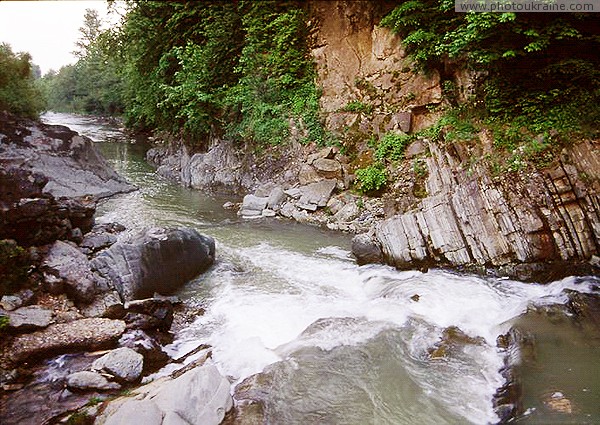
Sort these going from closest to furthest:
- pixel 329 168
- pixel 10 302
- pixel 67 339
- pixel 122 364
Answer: pixel 122 364 < pixel 67 339 < pixel 10 302 < pixel 329 168

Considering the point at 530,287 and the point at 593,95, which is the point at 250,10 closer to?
the point at 593,95

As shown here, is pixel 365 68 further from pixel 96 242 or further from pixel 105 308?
pixel 105 308

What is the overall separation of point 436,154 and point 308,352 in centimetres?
668

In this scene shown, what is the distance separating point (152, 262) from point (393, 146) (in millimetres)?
8154

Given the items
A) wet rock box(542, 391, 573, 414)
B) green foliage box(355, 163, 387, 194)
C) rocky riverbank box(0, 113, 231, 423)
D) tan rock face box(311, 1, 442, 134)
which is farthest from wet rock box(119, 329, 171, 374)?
tan rock face box(311, 1, 442, 134)

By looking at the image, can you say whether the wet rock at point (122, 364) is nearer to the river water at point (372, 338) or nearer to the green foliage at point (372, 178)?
the river water at point (372, 338)

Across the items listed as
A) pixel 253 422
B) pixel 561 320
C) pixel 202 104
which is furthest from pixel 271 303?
pixel 202 104

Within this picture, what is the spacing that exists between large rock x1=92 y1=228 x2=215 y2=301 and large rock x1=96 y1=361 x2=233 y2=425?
2.81 meters

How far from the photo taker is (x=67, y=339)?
19.2 ft

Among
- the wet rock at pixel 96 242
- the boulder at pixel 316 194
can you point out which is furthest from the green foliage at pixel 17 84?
the boulder at pixel 316 194

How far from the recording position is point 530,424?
4551mm

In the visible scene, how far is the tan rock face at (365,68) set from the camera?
12680 mm

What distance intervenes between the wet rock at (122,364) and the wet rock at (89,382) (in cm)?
14

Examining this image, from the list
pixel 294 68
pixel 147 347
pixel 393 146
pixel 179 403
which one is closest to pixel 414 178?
pixel 393 146
